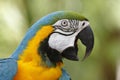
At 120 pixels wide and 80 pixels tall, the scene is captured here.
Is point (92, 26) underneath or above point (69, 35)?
underneath

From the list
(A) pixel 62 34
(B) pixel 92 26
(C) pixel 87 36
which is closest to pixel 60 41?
(A) pixel 62 34

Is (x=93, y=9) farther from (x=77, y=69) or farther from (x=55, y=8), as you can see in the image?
(x=77, y=69)

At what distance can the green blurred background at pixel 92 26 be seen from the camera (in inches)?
184

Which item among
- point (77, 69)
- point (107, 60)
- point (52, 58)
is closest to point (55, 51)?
point (52, 58)

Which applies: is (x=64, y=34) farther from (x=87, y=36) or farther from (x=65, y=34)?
(x=87, y=36)

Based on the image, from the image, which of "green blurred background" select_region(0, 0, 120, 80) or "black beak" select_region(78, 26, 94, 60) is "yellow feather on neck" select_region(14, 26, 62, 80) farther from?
"green blurred background" select_region(0, 0, 120, 80)

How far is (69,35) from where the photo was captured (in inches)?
87.6

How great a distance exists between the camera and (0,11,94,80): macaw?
7.22ft

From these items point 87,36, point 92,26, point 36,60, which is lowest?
point 92,26

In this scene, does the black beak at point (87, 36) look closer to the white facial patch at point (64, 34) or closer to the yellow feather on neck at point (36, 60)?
the white facial patch at point (64, 34)

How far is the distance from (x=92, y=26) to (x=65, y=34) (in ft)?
8.33

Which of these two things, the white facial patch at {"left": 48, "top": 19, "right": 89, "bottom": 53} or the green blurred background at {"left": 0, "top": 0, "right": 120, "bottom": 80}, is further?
the green blurred background at {"left": 0, "top": 0, "right": 120, "bottom": 80}

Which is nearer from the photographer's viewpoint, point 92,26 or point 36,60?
point 36,60

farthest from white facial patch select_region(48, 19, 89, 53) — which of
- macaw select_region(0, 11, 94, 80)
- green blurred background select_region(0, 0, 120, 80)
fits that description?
green blurred background select_region(0, 0, 120, 80)
